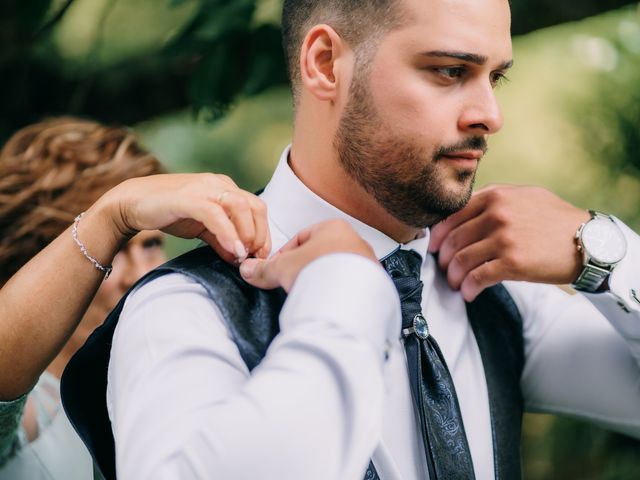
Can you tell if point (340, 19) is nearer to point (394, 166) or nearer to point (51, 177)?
point (394, 166)

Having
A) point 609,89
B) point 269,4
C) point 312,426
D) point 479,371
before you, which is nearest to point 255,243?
point 312,426

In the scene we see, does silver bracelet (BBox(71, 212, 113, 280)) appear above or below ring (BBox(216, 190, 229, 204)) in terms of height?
below

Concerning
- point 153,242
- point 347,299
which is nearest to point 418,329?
point 347,299

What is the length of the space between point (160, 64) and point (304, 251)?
116 cm

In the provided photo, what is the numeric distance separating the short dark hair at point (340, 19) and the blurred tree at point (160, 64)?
56 centimetres

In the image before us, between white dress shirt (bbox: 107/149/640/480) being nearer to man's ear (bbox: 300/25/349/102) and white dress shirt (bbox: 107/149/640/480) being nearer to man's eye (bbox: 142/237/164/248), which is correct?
man's ear (bbox: 300/25/349/102)

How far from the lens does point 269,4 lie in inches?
70.6

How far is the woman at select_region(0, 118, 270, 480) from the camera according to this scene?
958 millimetres

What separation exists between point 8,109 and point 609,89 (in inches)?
57.2

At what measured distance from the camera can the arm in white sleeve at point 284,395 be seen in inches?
28.4

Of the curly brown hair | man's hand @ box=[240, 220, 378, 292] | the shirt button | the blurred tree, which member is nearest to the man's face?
man's hand @ box=[240, 220, 378, 292]

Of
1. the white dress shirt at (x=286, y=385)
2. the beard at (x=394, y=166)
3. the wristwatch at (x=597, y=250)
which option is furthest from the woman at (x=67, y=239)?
the wristwatch at (x=597, y=250)

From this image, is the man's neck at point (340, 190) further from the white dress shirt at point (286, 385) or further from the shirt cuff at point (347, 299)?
the shirt cuff at point (347, 299)

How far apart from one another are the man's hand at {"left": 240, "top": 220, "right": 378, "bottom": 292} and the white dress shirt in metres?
0.04
